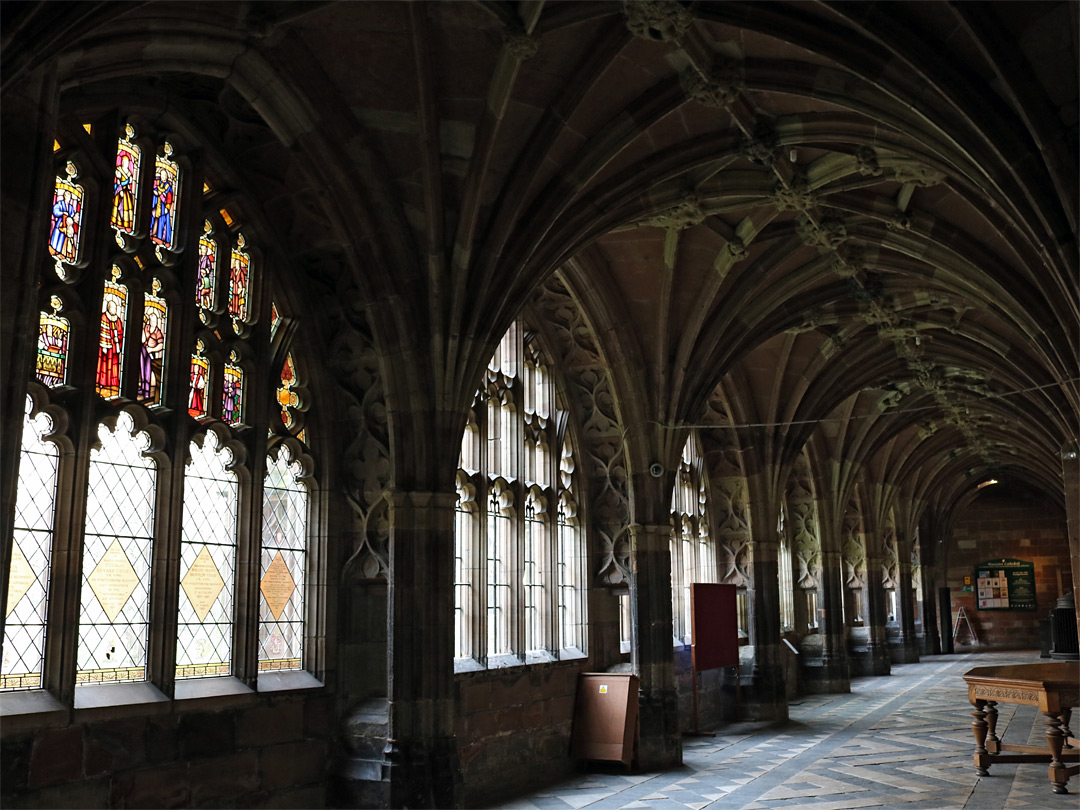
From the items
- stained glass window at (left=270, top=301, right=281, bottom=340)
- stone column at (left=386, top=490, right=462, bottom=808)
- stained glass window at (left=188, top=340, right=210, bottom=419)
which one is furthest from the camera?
stained glass window at (left=270, top=301, right=281, bottom=340)

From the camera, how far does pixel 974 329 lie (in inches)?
586

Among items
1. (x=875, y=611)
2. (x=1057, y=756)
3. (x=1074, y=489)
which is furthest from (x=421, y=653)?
(x=875, y=611)

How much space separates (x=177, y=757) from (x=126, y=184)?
4274mm

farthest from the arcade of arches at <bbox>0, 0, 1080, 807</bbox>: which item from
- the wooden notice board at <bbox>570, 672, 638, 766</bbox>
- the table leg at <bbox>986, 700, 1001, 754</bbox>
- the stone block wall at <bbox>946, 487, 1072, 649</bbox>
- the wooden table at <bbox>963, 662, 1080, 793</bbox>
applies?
the stone block wall at <bbox>946, 487, 1072, 649</bbox>

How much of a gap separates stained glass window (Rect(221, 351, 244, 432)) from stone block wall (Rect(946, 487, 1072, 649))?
3568cm

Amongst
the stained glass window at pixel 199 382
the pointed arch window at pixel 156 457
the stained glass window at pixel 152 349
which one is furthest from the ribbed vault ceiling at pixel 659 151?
the stained glass window at pixel 152 349

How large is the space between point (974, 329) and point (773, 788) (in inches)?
320

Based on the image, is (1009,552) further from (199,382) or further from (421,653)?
(199,382)

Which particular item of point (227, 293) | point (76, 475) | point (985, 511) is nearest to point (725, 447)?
point (227, 293)

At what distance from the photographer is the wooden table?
28.8 ft

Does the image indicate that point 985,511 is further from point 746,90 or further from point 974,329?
point 746,90

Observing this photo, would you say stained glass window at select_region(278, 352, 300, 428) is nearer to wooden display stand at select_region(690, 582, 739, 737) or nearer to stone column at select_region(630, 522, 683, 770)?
stone column at select_region(630, 522, 683, 770)

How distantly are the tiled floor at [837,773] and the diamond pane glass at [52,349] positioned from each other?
5672 millimetres

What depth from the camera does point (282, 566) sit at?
349 inches
